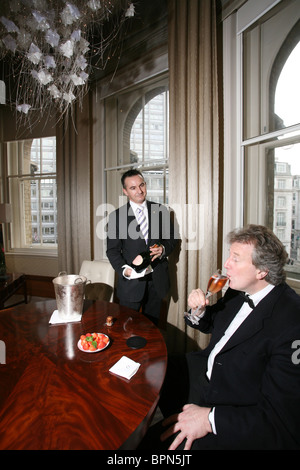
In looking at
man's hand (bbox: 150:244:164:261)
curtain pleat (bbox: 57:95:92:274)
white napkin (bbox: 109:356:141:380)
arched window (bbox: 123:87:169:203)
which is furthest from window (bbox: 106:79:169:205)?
white napkin (bbox: 109:356:141:380)

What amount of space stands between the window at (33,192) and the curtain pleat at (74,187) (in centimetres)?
76

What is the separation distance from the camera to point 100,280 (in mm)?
2158

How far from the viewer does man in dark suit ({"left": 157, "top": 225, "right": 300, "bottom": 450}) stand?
2.48 feet

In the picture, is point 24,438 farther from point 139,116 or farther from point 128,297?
point 139,116

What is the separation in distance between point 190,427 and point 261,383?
324 mm

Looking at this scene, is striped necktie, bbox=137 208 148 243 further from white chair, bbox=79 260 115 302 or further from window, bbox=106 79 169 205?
window, bbox=106 79 169 205

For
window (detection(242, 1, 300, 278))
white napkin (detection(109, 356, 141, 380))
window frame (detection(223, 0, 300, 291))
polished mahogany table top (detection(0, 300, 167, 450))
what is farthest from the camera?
window frame (detection(223, 0, 300, 291))

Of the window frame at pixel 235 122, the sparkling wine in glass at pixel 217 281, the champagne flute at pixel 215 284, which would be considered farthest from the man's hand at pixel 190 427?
the window frame at pixel 235 122

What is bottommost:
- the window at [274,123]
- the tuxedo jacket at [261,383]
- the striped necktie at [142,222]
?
the tuxedo jacket at [261,383]

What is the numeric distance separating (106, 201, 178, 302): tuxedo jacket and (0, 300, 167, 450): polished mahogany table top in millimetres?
682

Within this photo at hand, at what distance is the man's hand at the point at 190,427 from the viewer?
2.80 feet

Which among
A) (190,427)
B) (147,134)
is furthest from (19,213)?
(190,427)

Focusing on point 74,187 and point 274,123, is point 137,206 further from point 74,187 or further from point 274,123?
point 74,187

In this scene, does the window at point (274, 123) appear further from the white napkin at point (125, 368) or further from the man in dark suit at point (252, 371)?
the white napkin at point (125, 368)
